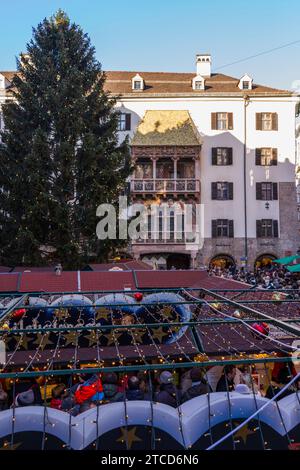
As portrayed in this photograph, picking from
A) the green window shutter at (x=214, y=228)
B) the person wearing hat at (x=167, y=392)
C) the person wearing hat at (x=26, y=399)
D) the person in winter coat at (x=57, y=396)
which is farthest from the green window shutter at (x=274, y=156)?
the person wearing hat at (x=26, y=399)

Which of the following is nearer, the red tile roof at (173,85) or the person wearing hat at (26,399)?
the person wearing hat at (26,399)

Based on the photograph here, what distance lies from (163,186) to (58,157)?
1279 cm

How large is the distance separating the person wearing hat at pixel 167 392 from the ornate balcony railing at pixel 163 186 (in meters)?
25.3

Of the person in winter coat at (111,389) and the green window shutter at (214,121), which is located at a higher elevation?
the green window shutter at (214,121)

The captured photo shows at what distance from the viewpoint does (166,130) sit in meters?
32.9

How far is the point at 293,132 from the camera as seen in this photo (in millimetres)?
33656

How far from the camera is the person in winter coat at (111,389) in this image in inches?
220

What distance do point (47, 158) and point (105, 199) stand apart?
124 inches

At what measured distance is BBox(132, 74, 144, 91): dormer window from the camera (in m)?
34.2

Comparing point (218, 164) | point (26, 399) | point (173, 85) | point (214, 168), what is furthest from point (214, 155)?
point (26, 399)

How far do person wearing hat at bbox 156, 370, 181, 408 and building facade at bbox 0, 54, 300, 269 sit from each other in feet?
80.6

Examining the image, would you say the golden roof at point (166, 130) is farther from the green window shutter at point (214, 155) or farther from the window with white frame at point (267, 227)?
the window with white frame at point (267, 227)
